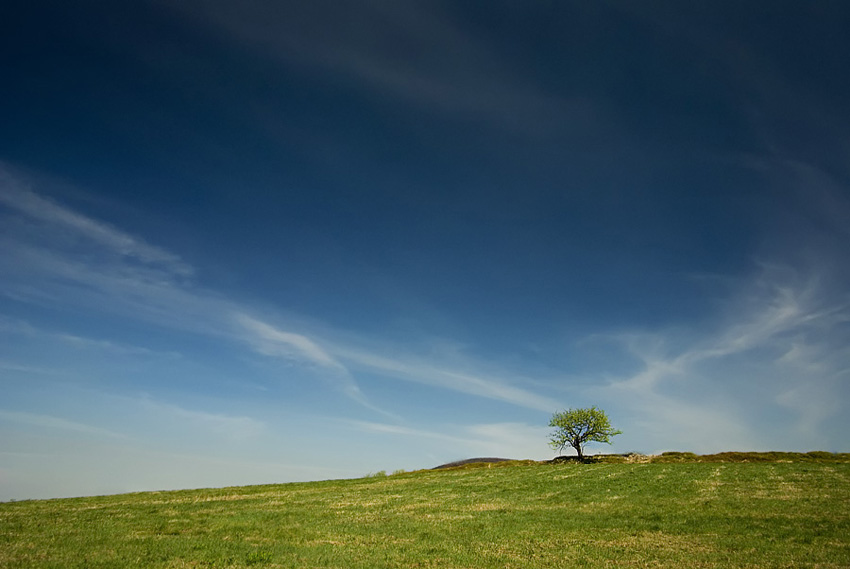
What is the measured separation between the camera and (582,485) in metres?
43.7

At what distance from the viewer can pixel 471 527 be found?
25844mm

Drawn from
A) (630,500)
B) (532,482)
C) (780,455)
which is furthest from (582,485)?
(780,455)

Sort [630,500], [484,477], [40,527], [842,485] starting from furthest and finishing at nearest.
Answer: [484,477] → [842,485] → [630,500] → [40,527]

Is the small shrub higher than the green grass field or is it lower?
lower

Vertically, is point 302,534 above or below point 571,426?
below

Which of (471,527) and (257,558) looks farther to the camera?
(471,527)

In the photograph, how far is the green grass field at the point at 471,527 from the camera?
18.8 m

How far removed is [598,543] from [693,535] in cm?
489

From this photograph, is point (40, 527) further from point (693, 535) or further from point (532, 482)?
point (532, 482)

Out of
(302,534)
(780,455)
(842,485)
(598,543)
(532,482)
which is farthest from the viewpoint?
(780,455)

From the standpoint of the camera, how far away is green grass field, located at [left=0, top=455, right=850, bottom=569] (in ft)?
61.8

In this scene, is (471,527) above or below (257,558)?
above

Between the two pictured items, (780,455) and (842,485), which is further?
(780,455)

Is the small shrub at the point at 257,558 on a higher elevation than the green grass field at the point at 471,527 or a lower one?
lower
